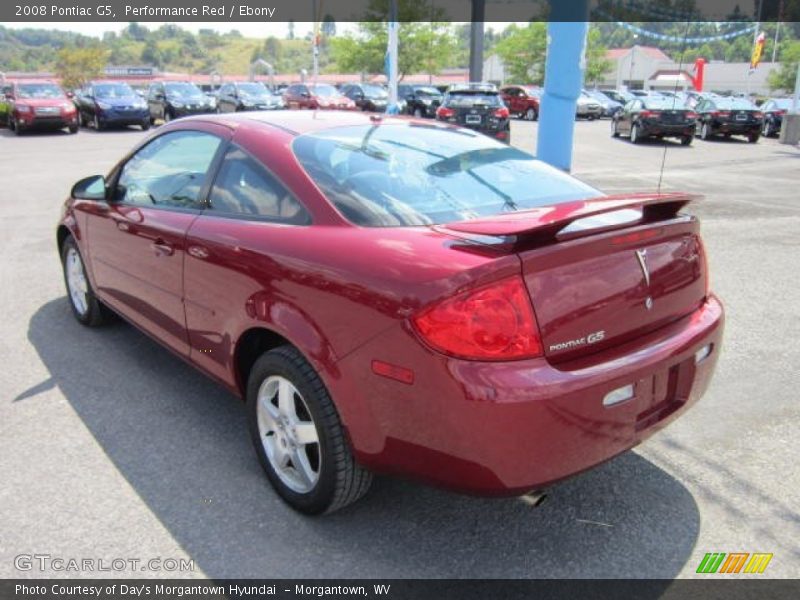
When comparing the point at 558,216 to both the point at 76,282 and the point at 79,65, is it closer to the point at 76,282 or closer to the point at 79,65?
the point at 76,282

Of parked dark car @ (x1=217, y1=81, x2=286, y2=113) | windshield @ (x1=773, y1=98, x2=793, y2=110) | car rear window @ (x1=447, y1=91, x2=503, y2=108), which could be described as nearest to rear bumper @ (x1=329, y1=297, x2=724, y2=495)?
car rear window @ (x1=447, y1=91, x2=503, y2=108)

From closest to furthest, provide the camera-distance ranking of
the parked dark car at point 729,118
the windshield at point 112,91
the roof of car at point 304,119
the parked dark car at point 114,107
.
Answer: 1. the roof of car at point 304,119
2. the parked dark car at point 729,118
3. the parked dark car at point 114,107
4. the windshield at point 112,91

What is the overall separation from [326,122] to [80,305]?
2.67m

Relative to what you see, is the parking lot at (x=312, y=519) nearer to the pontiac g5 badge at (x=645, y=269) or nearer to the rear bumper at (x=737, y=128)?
the pontiac g5 badge at (x=645, y=269)

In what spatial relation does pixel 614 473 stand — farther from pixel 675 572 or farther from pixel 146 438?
pixel 146 438

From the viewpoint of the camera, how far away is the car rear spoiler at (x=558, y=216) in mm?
2266

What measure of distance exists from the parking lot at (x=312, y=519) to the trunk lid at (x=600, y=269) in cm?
31

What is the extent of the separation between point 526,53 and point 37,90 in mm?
55297

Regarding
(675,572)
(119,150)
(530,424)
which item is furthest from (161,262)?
(119,150)

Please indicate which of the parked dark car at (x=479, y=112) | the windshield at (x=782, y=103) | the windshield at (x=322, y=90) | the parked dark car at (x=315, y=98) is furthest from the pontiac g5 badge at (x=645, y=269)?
the windshield at (x=322, y=90)

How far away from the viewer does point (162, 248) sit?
3.57m

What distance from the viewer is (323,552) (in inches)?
104

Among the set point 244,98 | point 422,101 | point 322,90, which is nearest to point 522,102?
point 422,101

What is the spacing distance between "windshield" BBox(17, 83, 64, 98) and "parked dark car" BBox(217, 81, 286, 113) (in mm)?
6268
